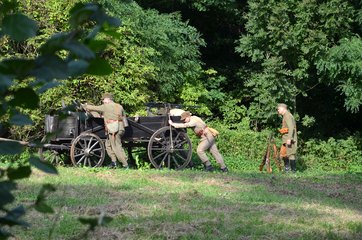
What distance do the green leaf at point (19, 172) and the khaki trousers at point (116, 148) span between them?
40.4 feet

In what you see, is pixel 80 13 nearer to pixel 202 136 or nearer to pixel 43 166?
pixel 43 166

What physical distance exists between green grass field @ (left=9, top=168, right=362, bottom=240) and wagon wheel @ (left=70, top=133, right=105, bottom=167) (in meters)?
2.11

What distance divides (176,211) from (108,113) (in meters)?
6.90

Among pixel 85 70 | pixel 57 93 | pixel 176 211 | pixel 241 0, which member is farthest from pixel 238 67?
pixel 85 70

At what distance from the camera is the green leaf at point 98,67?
4.33ft

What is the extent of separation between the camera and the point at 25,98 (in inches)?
53.7

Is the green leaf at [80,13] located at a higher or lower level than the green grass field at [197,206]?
higher

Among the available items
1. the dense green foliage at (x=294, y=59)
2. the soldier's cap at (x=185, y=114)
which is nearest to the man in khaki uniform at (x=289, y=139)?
the soldier's cap at (x=185, y=114)

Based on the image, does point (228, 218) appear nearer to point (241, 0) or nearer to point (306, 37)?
point (306, 37)

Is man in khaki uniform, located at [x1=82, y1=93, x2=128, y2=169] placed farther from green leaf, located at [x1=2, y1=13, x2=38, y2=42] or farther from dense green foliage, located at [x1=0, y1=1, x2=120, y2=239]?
green leaf, located at [x1=2, y1=13, x2=38, y2=42]

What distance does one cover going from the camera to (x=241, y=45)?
2156 cm

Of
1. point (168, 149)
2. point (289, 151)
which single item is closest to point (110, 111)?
point (168, 149)

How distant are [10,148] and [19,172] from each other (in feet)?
0.20

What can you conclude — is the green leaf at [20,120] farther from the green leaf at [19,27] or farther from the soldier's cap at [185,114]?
the soldier's cap at [185,114]
